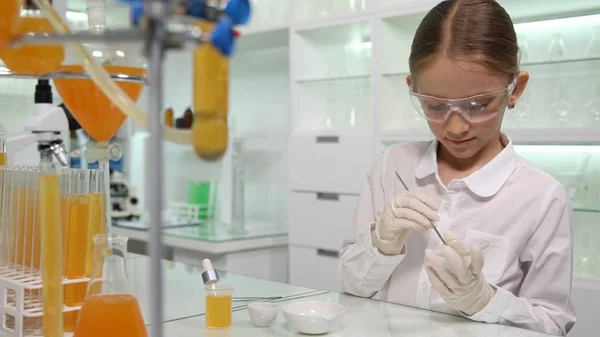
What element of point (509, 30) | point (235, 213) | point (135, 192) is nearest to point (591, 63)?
point (509, 30)

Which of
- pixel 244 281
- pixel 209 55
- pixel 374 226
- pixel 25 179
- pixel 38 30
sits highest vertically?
pixel 38 30

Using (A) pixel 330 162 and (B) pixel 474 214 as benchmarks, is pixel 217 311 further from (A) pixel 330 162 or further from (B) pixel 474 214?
(A) pixel 330 162

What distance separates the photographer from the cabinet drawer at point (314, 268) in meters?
3.38

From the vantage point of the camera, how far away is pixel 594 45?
105 inches

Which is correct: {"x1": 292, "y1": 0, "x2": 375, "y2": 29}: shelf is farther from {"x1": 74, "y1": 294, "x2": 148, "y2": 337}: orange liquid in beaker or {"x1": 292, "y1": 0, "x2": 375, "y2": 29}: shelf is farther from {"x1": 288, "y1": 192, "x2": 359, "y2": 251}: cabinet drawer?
{"x1": 74, "y1": 294, "x2": 148, "y2": 337}: orange liquid in beaker

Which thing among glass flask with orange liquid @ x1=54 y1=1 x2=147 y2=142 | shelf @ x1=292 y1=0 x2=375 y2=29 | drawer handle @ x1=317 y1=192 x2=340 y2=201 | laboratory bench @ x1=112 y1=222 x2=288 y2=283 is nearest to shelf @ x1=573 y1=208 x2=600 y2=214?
drawer handle @ x1=317 y1=192 x2=340 y2=201

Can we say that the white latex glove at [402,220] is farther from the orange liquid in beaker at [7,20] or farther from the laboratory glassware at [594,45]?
the laboratory glassware at [594,45]

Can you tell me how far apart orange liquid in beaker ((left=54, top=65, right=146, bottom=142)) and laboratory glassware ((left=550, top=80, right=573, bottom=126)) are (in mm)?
2131

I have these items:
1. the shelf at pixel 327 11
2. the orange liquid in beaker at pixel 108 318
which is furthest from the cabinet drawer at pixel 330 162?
the orange liquid in beaker at pixel 108 318

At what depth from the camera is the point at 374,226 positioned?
1619mm

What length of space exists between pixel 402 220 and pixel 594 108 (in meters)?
1.57

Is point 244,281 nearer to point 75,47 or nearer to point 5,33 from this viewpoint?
point 75,47

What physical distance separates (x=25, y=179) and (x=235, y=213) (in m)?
2.85

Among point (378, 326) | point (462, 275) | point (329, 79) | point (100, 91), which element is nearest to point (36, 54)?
point (100, 91)
